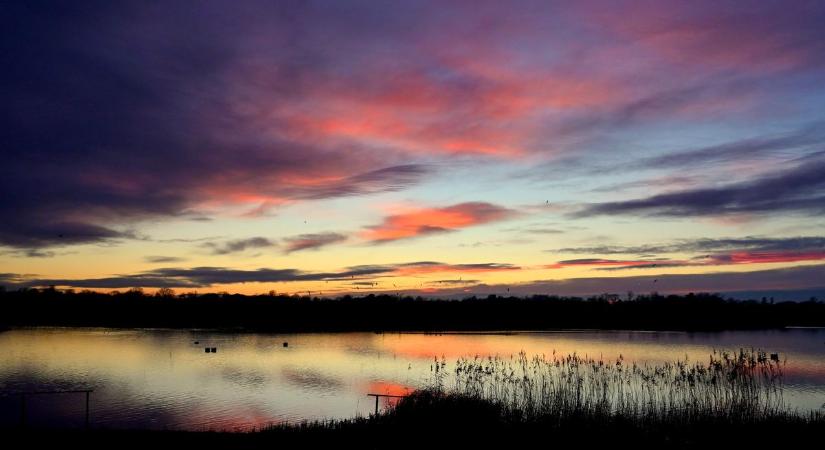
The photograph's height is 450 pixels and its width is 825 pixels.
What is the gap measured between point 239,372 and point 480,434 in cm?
3348

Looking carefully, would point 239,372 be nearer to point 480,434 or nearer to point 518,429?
point 518,429

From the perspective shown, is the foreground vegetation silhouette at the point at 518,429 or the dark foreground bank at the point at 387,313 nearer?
the foreground vegetation silhouette at the point at 518,429

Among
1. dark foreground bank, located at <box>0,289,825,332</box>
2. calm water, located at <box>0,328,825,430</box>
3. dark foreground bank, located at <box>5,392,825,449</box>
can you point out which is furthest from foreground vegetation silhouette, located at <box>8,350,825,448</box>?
dark foreground bank, located at <box>0,289,825,332</box>

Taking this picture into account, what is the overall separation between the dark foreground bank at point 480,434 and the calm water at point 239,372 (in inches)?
272

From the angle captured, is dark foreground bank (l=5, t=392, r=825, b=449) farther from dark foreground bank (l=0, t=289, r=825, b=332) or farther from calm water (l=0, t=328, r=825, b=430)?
dark foreground bank (l=0, t=289, r=825, b=332)

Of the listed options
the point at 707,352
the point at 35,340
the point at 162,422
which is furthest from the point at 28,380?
the point at 707,352

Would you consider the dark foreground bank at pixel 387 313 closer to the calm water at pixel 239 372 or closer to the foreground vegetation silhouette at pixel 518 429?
the calm water at pixel 239 372

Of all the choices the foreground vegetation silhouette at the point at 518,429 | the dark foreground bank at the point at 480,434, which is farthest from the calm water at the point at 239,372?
the foreground vegetation silhouette at the point at 518,429

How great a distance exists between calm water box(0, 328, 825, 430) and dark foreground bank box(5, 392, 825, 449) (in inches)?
272

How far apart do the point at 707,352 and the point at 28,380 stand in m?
54.7

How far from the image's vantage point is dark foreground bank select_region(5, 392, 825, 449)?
57.3 ft

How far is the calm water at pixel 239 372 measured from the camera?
31.5 m

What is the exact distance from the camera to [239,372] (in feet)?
159

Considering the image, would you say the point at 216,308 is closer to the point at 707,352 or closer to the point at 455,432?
the point at 707,352
